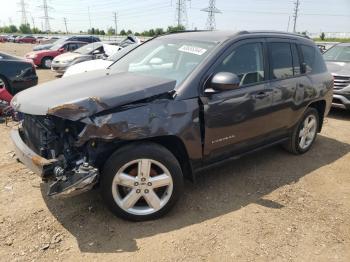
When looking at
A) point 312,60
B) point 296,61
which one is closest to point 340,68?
point 312,60

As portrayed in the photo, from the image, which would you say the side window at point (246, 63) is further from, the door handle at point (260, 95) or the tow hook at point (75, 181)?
the tow hook at point (75, 181)

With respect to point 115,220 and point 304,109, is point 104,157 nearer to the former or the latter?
point 115,220

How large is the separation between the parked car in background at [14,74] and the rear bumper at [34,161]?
520cm

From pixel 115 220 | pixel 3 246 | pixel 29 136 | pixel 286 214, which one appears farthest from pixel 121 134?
pixel 286 214

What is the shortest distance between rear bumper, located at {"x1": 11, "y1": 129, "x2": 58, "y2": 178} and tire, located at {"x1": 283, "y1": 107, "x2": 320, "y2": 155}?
3.46 meters

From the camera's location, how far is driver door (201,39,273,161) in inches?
145

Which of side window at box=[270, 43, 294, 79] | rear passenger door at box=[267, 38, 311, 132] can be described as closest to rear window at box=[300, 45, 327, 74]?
rear passenger door at box=[267, 38, 311, 132]

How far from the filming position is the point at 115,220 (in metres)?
3.44

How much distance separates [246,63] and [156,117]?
1.46 m

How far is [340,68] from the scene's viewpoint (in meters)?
8.41

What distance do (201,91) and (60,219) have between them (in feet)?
6.15

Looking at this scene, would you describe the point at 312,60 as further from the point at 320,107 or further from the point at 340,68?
the point at 340,68

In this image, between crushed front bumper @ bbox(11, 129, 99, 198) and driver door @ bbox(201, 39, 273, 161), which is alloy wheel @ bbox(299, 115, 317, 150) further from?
crushed front bumper @ bbox(11, 129, 99, 198)

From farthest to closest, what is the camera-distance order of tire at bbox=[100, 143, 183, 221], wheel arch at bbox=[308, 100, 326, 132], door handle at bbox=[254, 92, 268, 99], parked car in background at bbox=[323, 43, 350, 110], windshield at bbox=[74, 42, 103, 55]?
windshield at bbox=[74, 42, 103, 55], parked car in background at bbox=[323, 43, 350, 110], wheel arch at bbox=[308, 100, 326, 132], door handle at bbox=[254, 92, 268, 99], tire at bbox=[100, 143, 183, 221]
